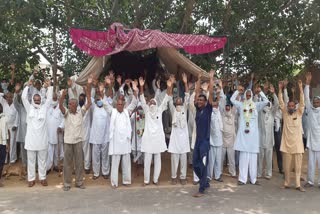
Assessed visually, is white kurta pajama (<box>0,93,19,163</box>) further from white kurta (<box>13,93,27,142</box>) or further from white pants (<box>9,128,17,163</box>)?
white kurta (<box>13,93,27,142</box>)

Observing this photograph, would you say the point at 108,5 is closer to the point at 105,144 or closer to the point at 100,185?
the point at 105,144

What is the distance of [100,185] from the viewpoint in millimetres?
7016

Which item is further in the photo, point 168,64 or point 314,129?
point 168,64

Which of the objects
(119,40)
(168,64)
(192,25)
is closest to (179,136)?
(119,40)

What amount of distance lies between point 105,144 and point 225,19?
466 cm

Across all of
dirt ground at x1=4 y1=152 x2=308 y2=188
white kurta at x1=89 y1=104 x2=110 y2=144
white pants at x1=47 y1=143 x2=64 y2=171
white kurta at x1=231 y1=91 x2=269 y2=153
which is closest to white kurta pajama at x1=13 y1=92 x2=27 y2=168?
dirt ground at x1=4 y1=152 x2=308 y2=188

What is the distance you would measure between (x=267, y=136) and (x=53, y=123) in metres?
4.45

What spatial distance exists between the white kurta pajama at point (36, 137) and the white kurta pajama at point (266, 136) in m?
4.34

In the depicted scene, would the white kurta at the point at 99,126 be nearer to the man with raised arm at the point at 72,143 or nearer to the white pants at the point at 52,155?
the man with raised arm at the point at 72,143

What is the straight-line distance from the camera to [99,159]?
7.59m

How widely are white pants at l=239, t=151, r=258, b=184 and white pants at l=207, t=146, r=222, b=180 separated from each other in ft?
1.44

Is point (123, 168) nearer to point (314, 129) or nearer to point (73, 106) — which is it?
point (73, 106)

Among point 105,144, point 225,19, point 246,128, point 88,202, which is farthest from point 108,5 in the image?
point 88,202

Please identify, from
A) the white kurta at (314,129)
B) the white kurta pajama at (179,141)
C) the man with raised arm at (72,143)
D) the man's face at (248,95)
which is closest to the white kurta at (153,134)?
the white kurta pajama at (179,141)
